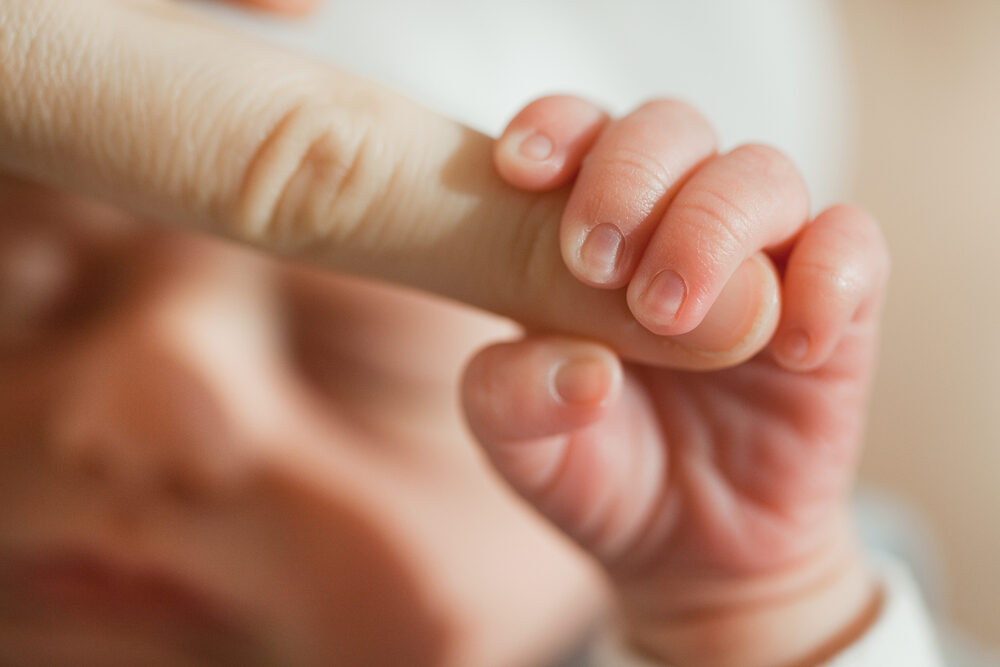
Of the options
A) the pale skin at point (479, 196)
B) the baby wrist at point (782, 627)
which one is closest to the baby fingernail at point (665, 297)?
the pale skin at point (479, 196)

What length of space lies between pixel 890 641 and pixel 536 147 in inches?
15.2

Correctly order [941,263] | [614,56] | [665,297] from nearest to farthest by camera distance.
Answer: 1. [665,297]
2. [614,56]
3. [941,263]

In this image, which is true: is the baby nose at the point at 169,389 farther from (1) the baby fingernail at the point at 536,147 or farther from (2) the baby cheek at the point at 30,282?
(1) the baby fingernail at the point at 536,147

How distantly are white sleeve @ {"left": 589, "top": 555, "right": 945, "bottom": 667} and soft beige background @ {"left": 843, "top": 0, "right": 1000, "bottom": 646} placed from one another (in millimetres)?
644

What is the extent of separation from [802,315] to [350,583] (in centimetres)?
42

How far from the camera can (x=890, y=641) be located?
57cm

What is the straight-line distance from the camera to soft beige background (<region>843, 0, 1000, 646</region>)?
3.99 feet

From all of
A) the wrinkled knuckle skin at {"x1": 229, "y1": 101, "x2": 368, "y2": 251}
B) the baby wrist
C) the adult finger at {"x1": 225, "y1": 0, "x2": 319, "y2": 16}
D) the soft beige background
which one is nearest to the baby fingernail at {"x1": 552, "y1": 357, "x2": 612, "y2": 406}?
the wrinkled knuckle skin at {"x1": 229, "y1": 101, "x2": 368, "y2": 251}

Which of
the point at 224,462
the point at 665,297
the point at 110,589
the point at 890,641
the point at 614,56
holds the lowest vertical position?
the point at 110,589

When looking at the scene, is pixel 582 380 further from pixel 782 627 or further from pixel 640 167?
pixel 782 627

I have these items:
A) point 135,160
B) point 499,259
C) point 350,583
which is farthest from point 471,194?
point 350,583

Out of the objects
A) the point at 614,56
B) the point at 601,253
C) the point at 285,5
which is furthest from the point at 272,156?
the point at 614,56

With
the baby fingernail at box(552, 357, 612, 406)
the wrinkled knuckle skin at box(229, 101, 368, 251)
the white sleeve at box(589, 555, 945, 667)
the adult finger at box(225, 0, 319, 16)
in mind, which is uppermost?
the adult finger at box(225, 0, 319, 16)

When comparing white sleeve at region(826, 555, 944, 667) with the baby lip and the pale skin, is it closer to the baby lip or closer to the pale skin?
the pale skin
